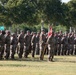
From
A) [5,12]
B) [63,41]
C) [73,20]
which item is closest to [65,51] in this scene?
[63,41]

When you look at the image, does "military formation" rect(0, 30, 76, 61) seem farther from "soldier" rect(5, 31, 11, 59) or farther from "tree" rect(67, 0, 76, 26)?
"tree" rect(67, 0, 76, 26)

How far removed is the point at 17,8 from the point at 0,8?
1.91 meters

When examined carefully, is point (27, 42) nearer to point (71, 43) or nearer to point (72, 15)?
point (71, 43)

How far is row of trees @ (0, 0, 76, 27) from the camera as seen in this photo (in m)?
53.2

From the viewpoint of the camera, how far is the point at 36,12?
5634cm

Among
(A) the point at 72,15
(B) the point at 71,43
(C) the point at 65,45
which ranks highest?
(A) the point at 72,15

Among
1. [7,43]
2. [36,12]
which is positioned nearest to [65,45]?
[7,43]

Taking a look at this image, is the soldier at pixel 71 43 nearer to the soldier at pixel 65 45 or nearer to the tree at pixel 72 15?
the soldier at pixel 65 45

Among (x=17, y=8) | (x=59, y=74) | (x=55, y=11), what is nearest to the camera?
(x=59, y=74)

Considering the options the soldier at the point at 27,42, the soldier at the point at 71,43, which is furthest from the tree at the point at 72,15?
the soldier at the point at 27,42

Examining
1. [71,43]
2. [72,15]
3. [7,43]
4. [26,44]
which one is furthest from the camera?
[72,15]

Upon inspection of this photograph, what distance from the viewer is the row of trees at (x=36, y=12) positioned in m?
53.2

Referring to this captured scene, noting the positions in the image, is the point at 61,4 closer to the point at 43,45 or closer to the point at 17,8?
the point at 17,8

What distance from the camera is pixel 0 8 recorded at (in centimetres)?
5322
